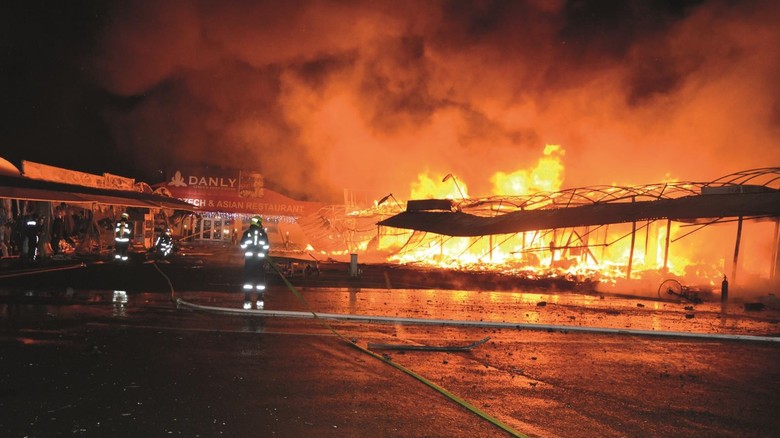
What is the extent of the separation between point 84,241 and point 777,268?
2541 centimetres

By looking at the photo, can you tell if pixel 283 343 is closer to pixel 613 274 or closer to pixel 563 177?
pixel 613 274

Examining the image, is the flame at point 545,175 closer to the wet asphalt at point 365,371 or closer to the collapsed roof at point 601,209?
the collapsed roof at point 601,209

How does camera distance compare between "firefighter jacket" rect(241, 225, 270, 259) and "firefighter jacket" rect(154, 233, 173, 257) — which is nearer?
"firefighter jacket" rect(241, 225, 270, 259)

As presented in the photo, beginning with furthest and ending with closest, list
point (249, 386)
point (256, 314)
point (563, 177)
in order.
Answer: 1. point (563, 177)
2. point (256, 314)
3. point (249, 386)

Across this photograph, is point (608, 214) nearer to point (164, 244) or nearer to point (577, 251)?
point (577, 251)

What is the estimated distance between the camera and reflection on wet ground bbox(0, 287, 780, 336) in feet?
33.5

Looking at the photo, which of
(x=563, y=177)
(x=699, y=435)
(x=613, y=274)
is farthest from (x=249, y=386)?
(x=563, y=177)

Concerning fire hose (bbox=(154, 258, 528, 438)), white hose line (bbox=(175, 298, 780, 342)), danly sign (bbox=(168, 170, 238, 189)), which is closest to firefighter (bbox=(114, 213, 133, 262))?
fire hose (bbox=(154, 258, 528, 438))

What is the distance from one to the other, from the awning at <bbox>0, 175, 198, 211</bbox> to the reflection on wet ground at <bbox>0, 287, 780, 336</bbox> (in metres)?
7.69

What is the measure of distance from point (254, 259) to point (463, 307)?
4.40 m

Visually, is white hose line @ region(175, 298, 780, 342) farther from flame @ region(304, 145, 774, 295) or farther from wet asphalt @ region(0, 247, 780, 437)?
flame @ region(304, 145, 774, 295)

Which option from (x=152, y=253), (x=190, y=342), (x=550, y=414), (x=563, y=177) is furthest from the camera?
(x=563, y=177)

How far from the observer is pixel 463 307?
12.1 meters

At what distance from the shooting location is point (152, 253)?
2633 cm
